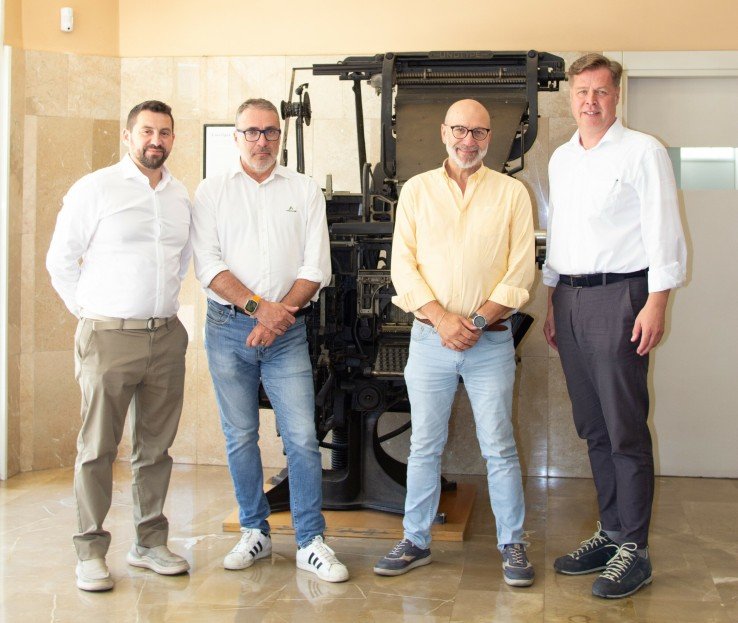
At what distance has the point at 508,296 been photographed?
11.8ft

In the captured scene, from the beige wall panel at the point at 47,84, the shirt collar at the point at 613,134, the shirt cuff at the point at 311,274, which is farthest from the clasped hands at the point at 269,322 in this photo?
the beige wall panel at the point at 47,84

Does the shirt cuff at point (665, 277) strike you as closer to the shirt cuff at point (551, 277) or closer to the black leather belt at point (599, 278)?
the black leather belt at point (599, 278)

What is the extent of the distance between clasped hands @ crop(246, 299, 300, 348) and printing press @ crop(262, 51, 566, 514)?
437 mm

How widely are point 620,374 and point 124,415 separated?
187 centimetres

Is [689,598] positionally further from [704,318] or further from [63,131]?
[63,131]

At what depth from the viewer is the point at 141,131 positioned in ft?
12.1

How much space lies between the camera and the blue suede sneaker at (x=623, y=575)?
3580 mm

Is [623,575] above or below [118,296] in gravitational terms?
below

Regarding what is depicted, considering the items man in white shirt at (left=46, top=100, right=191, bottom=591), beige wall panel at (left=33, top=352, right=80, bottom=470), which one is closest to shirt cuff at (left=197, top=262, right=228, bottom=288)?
man in white shirt at (left=46, top=100, right=191, bottom=591)

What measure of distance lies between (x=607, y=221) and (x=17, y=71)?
141 inches

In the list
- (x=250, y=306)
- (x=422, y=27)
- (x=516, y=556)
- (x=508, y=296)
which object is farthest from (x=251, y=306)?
(x=422, y=27)

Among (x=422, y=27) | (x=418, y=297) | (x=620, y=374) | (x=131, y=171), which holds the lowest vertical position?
(x=620, y=374)

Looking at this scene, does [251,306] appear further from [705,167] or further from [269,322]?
[705,167]

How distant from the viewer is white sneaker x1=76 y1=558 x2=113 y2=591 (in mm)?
3631
